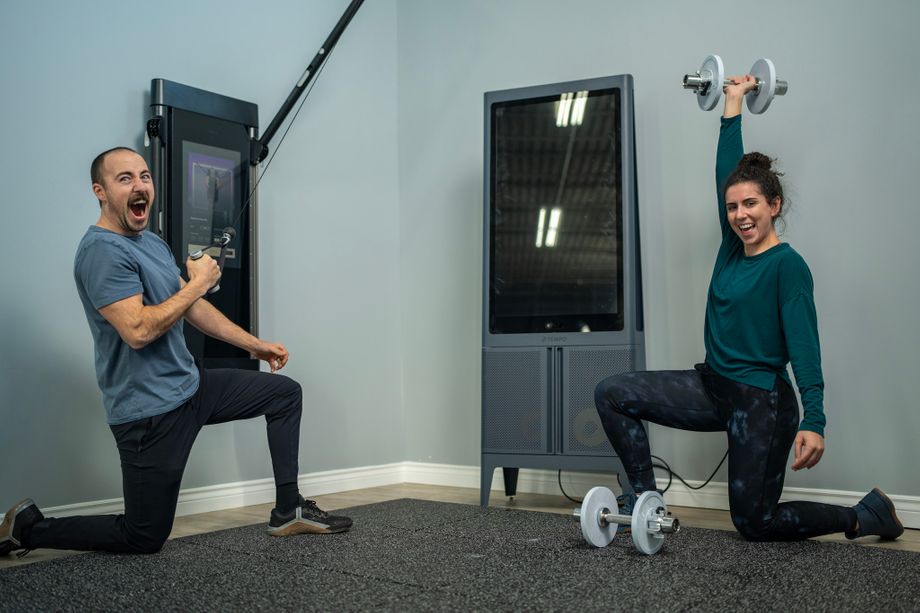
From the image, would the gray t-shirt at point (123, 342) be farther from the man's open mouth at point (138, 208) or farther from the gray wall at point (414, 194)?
the gray wall at point (414, 194)

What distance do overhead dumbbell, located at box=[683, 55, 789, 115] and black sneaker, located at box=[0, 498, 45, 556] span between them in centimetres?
222

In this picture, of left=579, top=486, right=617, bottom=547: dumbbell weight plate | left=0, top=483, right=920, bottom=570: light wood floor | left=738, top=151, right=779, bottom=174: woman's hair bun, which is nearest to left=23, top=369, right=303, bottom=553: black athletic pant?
left=0, top=483, right=920, bottom=570: light wood floor

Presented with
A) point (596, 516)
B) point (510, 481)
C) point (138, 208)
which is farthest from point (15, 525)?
point (510, 481)

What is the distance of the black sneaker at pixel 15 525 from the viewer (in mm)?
2270

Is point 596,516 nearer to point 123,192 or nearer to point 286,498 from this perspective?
point 286,498

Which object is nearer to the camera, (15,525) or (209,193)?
(15,525)

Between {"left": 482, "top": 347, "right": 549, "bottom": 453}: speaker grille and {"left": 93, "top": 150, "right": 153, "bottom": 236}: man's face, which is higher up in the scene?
{"left": 93, "top": 150, "right": 153, "bottom": 236}: man's face

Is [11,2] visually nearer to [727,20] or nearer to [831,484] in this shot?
[727,20]

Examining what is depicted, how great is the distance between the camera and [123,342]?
2.32m

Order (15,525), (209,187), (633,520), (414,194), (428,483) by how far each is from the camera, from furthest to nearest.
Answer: (414,194) < (428,483) < (209,187) < (15,525) < (633,520)

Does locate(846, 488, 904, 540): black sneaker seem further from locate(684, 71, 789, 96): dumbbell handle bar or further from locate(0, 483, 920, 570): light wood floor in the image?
locate(684, 71, 789, 96): dumbbell handle bar

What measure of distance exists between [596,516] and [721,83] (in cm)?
132

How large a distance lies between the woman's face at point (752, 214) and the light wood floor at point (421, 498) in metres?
0.89

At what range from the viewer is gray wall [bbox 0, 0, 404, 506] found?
2684mm
